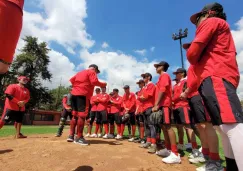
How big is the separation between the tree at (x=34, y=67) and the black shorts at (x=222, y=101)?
3937cm

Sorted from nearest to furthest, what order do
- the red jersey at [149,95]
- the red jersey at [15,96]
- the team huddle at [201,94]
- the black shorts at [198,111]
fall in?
the team huddle at [201,94] < the black shorts at [198,111] < the red jersey at [149,95] < the red jersey at [15,96]

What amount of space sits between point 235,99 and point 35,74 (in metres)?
44.6

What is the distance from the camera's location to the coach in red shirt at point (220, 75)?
1.88 meters

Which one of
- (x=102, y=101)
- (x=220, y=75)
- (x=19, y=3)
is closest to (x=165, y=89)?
(x=220, y=75)

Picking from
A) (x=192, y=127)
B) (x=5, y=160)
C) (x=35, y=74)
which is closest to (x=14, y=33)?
(x=5, y=160)

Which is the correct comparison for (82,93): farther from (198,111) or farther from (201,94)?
(201,94)

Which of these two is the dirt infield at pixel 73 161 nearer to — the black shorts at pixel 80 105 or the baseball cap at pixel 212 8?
the black shorts at pixel 80 105

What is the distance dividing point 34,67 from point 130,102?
3802 cm

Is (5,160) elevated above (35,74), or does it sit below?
below

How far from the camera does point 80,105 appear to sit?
20.0 feet

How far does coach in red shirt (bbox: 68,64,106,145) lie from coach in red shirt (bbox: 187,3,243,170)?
433 centimetres

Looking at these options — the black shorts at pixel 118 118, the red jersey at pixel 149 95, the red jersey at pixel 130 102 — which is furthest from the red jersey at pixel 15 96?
the red jersey at pixel 149 95

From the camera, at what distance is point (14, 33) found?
172 cm

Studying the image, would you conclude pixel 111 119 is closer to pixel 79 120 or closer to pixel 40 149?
pixel 79 120
